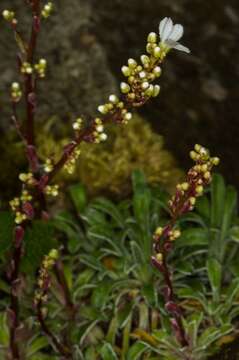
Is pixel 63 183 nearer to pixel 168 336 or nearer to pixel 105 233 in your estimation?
pixel 105 233

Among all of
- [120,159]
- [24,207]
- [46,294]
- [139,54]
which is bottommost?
[46,294]

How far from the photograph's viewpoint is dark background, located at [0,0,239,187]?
13.7ft

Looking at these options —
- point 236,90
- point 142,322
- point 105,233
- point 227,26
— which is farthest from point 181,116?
point 142,322

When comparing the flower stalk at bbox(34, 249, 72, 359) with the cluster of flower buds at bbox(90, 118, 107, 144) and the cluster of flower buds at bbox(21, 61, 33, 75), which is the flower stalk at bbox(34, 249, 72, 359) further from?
the cluster of flower buds at bbox(21, 61, 33, 75)

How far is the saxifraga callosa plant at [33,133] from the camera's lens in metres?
2.29

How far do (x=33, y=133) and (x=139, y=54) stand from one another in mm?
1736

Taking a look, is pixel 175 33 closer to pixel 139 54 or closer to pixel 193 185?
pixel 193 185

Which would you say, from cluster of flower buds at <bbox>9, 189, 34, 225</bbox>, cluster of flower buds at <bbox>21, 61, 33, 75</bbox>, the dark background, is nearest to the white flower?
cluster of flower buds at <bbox>21, 61, 33, 75</bbox>

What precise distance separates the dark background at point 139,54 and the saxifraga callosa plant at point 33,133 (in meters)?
1.44

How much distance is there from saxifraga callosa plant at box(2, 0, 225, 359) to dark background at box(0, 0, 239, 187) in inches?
56.6

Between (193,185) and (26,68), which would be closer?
(193,185)

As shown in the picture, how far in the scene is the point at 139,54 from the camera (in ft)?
14.1

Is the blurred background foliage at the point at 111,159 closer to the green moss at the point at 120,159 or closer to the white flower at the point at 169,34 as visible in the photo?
the green moss at the point at 120,159

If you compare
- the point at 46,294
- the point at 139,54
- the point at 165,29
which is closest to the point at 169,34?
the point at 165,29
